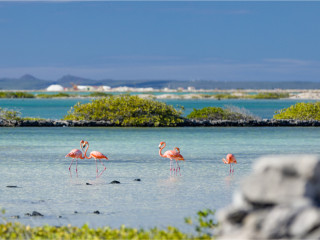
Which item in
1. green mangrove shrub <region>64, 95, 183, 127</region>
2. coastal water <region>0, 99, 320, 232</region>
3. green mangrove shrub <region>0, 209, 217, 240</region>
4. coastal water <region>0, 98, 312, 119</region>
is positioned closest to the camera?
green mangrove shrub <region>0, 209, 217, 240</region>

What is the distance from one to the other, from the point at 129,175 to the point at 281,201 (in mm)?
9115

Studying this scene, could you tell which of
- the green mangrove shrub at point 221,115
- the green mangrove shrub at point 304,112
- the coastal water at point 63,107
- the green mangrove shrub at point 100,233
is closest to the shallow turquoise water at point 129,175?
the green mangrove shrub at point 100,233

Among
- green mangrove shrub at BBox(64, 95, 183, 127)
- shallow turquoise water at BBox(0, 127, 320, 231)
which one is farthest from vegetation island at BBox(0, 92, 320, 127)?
shallow turquoise water at BBox(0, 127, 320, 231)

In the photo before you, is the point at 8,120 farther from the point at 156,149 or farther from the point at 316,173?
the point at 316,173

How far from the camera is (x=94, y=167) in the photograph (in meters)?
16.0

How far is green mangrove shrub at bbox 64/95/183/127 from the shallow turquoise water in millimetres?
3886

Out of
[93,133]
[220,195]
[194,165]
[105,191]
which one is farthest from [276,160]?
[93,133]

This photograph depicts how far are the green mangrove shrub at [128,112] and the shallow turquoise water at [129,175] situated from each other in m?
3.89

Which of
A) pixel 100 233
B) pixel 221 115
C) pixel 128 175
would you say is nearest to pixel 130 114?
pixel 221 115

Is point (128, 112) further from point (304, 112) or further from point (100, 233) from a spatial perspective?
point (100, 233)

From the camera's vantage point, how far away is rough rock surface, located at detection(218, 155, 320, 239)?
518cm

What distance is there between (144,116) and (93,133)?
4.67m

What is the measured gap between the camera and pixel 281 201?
17.5 ft

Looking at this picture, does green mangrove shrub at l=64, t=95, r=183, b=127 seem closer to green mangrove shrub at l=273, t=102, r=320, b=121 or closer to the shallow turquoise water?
the shallow turquoise water
